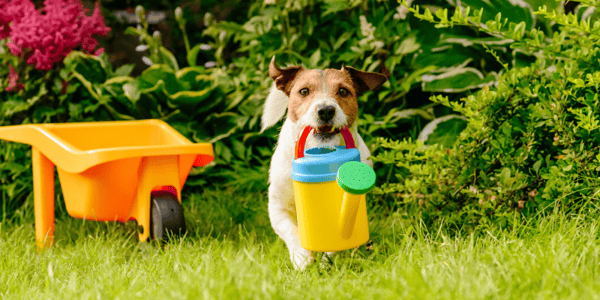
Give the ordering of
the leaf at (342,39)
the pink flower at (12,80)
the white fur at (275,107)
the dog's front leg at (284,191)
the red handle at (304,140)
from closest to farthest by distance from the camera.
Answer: the red handle at (304,140) → the dog's front leg at (284,191) → the white fur at (275,107) → the pink flower at (12,80) → the leaf at (342,39)

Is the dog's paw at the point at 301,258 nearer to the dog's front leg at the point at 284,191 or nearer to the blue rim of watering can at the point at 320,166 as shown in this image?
the dog's front leg at the point at 284,191

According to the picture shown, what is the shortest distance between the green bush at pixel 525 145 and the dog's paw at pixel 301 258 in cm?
60

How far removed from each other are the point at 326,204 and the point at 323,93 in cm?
41

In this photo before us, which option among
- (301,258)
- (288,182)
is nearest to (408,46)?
(288,182)

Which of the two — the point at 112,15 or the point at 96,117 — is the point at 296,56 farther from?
the point at 112,15

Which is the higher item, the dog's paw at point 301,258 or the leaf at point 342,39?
→ the leaf at point 342,39

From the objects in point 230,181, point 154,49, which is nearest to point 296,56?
point 230,181

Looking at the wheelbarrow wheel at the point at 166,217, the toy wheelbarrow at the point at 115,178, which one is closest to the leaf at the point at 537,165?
the toy wheelbarrow at the point at 115,178

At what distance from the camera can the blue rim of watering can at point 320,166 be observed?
1.40 metres

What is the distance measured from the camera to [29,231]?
8.34ft

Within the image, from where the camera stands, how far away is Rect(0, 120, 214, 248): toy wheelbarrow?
79.4 inches

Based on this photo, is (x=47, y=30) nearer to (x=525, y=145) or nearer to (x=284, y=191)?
(x=284, y=191)

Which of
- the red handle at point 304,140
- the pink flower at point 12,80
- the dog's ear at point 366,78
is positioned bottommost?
the pink flower at point 12,80

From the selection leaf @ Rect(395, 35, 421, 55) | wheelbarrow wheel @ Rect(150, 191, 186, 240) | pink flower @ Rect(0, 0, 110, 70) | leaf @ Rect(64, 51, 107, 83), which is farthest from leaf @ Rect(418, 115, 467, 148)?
pink flower @ Rect(0, 0, 110, 70)
